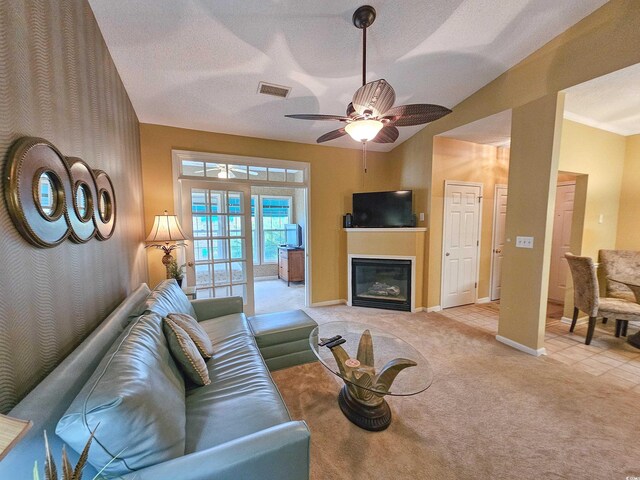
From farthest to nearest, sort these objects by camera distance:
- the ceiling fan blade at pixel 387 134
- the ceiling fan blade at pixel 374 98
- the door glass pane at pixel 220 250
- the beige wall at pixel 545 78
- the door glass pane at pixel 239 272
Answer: the door glass pane at pixel 239 272
the door glass pane at pixel 220 250
the ceiling fan blade at pixel 387 134
the beige wall at pixel 545 78
the ceiling fan blade at pixel 374 98

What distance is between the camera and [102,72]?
1.91 meters

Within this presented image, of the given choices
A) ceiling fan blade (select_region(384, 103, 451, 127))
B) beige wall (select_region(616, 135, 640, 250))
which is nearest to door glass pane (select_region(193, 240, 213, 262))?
ceiling fan blade (select_region(384, 103, 451, 127))

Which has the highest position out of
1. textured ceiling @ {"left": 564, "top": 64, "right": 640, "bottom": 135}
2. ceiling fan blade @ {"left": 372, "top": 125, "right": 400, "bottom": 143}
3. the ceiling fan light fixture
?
textured ceiling @ {"left": 564, "top": 64, "right": 640, "bottom": 135}

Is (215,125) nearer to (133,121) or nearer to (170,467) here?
(133,121)

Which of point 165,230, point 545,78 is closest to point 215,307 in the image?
point 165,230

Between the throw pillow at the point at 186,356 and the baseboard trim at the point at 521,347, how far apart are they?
3109 mm

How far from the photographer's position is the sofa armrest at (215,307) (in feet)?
8.53

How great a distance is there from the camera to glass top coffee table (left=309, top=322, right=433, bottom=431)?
161 centimetres

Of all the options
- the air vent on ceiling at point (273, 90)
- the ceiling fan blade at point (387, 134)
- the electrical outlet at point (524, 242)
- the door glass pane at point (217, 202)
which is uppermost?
the air vent on ceiling at point (273, 90)

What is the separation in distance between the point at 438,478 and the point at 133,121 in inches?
157

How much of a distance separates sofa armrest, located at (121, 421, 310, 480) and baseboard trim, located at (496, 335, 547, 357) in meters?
2.80

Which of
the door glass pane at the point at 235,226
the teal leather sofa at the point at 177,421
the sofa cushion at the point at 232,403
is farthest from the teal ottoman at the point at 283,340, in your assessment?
the door glass pane at the point at 235,226

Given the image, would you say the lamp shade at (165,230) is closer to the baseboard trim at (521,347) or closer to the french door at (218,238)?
the french door at (218,238)

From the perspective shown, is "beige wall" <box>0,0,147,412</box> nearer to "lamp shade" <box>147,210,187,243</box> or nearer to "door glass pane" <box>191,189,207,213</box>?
"lamp shade" <box>147,210,187,243</box>
